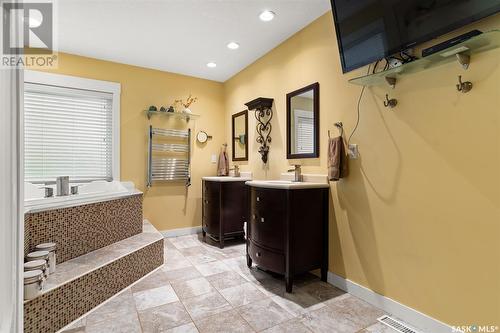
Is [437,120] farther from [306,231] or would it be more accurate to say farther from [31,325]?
[31,325]

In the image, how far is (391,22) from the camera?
1609mm

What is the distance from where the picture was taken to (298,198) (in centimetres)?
215

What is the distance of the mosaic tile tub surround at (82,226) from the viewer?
1.81m

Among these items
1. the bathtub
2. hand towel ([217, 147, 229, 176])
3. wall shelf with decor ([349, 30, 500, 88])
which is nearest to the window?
the bathtub

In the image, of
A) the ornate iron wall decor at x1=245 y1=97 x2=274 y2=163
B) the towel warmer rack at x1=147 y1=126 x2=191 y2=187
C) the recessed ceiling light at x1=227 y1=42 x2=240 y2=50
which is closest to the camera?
the recessed ceiling light at x1=227 y1=42 x2=240 y2=50

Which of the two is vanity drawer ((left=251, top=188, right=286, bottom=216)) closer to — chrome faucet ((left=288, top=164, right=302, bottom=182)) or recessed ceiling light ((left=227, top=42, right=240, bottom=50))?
chrome faucet ((left=288, top=164, right=302, bottom=182))

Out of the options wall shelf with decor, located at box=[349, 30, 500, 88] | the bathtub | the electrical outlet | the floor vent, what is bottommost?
the floor vent

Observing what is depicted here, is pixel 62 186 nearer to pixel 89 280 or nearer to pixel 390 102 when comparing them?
pixel 89 280

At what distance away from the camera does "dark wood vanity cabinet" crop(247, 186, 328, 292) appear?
2.11 meters

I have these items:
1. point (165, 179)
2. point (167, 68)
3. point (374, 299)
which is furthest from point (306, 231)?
point (167, 68)

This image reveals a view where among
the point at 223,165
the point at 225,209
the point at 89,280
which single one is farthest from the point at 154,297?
the point at 223,165

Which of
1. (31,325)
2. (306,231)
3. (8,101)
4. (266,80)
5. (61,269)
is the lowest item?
(31,325)

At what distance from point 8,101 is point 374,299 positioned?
7.93 ft

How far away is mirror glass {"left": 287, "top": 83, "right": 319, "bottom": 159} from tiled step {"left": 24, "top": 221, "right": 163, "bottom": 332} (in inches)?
70.0
